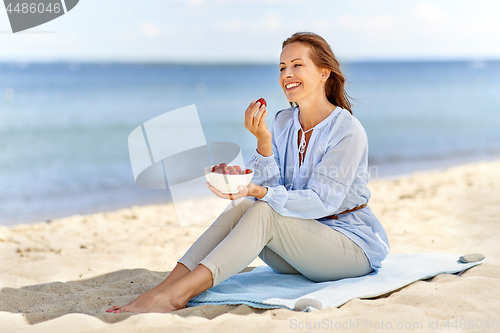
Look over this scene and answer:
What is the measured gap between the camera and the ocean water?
6.78 metres

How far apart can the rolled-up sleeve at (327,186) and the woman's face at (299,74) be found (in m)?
0.37

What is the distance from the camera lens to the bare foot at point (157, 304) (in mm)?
2121

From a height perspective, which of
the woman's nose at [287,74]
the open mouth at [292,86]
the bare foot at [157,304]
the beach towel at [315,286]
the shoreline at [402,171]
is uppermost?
the woman's nose at [287,74]

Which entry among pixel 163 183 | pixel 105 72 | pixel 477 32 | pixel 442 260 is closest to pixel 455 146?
pixel 163 183

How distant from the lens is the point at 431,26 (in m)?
34.9

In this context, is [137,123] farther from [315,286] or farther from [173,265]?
[315,286]

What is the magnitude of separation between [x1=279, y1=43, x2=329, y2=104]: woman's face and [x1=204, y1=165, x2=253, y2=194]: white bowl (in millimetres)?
738

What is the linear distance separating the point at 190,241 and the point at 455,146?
336 inches

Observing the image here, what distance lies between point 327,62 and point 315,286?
1347 mm

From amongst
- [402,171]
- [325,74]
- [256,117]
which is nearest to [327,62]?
[325,74]

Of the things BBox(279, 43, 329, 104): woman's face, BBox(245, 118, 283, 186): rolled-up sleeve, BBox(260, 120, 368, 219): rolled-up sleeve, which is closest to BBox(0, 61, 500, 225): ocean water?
BBox(279, 43, 329, 104): woman's face

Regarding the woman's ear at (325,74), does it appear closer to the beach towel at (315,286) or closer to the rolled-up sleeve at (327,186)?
the rolled-up sleeve at (327,186)

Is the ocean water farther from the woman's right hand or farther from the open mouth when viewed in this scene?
the woman's right hand

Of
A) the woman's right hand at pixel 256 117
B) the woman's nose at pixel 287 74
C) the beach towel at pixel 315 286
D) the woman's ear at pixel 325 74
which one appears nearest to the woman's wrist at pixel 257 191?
the woman's right hand at pixel 256 117
